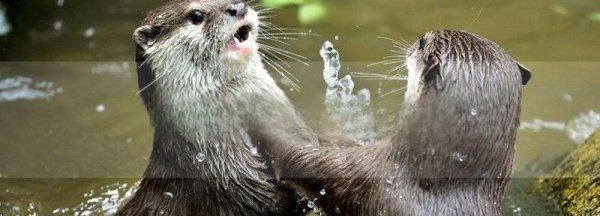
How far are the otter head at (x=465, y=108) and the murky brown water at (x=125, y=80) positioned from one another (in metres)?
1.00

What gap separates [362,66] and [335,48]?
25 cm

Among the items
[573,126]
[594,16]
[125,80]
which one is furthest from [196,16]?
[594,16]

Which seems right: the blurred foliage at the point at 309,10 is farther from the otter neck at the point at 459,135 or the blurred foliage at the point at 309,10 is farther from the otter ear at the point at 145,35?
the otter neck at the point at 459,135

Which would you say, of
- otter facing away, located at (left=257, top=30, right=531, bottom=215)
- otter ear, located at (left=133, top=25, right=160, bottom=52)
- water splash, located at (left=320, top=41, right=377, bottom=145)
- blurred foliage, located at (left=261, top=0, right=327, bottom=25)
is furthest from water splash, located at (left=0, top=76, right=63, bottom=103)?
otter facing away, located at (left=257, top=30, right=531, bottom=215)

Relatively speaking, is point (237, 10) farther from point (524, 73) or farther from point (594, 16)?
point (594, 16)

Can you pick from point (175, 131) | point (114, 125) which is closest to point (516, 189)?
point (175, 131)

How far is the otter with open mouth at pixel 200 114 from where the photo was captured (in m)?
3.34

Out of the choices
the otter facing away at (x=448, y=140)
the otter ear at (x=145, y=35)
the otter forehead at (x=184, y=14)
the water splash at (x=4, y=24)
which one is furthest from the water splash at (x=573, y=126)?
the water splash at (x=4, y=24)

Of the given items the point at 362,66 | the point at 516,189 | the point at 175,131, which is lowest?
the point at 516,189

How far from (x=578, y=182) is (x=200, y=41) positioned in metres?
1.62

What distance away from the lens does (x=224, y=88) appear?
341 cm

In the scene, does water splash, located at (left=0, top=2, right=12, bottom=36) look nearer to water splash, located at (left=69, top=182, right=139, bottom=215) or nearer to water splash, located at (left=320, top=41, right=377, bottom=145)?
water splash, located at (left=69, top=182, right=139, bottom=215)

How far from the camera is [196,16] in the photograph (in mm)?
3365

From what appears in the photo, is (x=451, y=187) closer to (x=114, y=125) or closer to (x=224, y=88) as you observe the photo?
(x=224, y=88)
